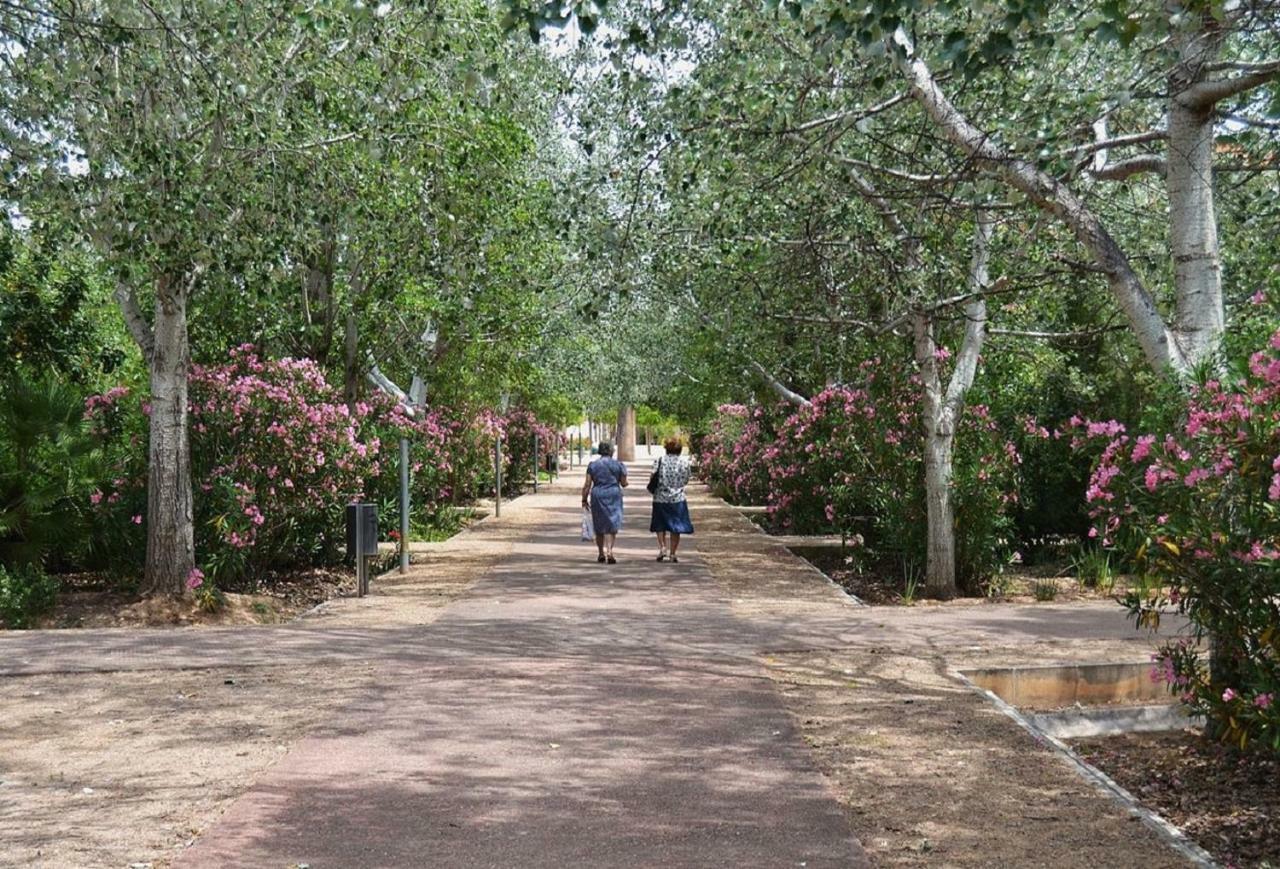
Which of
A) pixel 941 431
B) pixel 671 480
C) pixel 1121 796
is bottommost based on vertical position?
pixel 1121 796

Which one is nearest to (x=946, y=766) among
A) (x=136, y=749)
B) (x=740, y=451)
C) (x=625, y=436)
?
(x=136, y=749)

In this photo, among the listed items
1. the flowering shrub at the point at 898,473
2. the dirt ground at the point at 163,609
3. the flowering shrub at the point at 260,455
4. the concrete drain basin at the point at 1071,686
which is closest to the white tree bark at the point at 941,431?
the flowering shrub at the point at 898,473

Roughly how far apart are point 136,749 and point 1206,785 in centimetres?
542

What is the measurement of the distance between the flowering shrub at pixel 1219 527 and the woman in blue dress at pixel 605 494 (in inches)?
422

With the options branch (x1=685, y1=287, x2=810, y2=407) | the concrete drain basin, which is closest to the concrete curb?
the concrete drain basin

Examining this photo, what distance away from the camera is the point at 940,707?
27.0ft

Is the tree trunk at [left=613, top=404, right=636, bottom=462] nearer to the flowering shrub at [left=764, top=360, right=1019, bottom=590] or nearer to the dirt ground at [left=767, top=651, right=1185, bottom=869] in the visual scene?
the flowering shrub at [left=764, top=360, right=1019, bottom=590]

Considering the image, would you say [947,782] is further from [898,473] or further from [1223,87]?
[898,473]

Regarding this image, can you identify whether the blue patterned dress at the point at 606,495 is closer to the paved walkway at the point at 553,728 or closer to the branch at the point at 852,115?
the paved walkway at the point at 553,728

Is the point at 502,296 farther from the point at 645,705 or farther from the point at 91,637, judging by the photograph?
the point at 645,705

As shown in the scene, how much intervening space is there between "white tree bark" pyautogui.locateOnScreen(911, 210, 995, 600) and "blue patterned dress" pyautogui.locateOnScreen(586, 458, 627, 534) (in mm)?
4269

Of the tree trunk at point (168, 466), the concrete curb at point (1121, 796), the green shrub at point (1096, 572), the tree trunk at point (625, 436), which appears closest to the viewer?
the concrete curb at point (1121, 796)

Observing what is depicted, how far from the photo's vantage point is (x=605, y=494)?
17641 millimetres

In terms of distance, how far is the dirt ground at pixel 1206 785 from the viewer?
579cm
